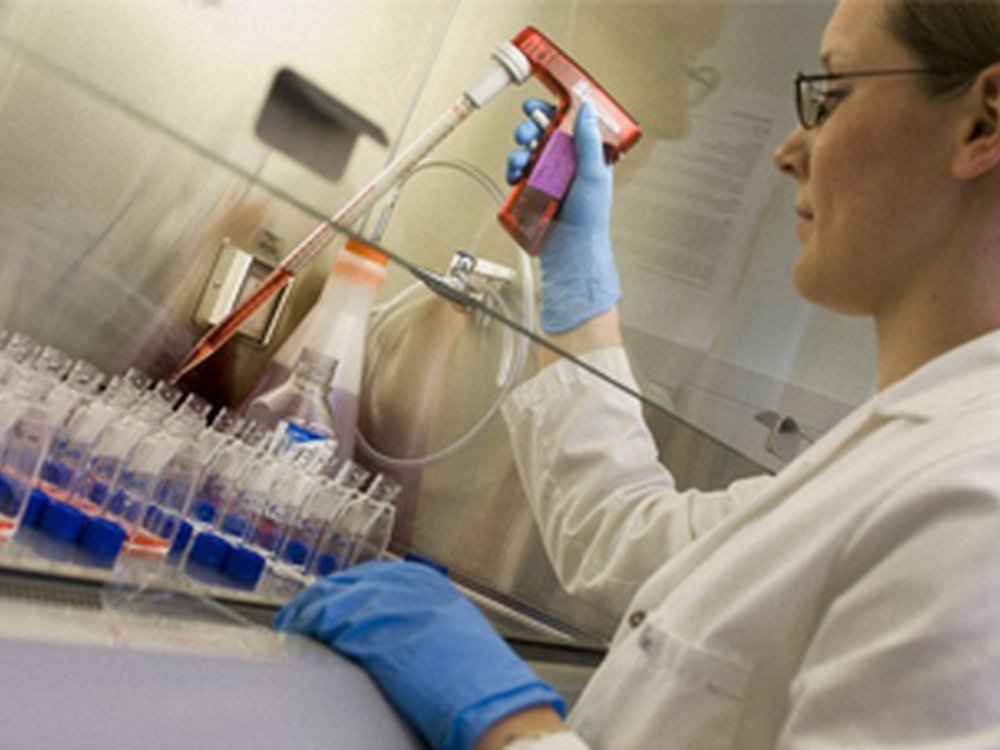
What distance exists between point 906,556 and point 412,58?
1.17 metres

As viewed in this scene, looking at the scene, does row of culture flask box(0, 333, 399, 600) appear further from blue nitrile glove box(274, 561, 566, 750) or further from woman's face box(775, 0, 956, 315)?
woman's face box(775, 0, 956, 315)

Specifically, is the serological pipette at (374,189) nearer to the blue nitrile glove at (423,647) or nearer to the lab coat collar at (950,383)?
the blue nitrile glove at (423,647)

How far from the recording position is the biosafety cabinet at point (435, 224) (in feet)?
5.02

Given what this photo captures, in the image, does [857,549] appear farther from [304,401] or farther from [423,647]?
[304,401]

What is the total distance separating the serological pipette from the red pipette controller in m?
0.03

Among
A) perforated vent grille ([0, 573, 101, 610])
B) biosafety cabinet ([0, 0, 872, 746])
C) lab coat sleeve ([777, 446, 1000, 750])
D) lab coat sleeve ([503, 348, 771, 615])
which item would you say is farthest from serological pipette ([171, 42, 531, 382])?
lab coat sleeve ([777, 446, 1000, 750])

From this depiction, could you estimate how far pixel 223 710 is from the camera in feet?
2.60

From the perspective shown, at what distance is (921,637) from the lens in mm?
872

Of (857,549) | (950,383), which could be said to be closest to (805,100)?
(950,383)

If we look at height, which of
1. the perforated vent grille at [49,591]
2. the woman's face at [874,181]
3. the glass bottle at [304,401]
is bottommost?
the perforated vent grille at [49,591]

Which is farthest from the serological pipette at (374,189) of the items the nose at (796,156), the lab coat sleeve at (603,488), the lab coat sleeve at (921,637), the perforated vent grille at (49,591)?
the lab coat sleeve at (921,637)

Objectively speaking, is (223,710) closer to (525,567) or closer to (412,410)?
(412,410)

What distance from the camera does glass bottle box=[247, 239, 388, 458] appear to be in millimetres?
1643

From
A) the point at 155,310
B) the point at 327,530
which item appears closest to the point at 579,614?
the point at 327,530
